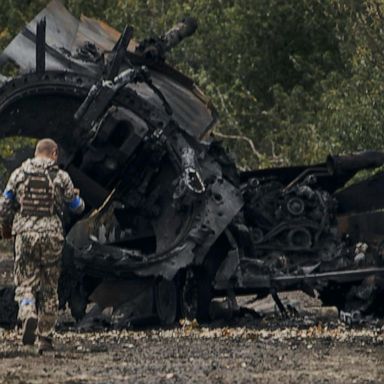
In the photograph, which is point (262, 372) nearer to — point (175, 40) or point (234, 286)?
point (234, 286)

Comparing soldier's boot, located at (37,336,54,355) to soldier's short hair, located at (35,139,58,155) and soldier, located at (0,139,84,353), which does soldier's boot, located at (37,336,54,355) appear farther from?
soldier's short hair, located at (35,139,58,155)

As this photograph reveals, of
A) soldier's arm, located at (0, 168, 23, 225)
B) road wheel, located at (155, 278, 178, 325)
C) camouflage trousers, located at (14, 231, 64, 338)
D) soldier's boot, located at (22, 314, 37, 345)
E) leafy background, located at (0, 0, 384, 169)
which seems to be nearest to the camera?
soldier's boot, located at (22, 314, 37, 345)

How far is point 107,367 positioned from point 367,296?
5.74 meters

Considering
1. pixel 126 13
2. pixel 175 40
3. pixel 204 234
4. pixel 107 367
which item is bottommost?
pixel 107 367

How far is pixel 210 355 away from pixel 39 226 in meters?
1.77

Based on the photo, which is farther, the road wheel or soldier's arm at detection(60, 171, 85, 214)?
the road wheel

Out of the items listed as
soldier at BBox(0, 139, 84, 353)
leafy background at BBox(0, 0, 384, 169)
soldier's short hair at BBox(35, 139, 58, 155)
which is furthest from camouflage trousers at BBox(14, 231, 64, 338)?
leafy background at BBox(0, 0, 384, 169)

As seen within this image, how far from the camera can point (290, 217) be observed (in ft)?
65.7

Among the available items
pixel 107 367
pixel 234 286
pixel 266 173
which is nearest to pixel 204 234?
pixel 234 286

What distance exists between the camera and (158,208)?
19422 millimetres

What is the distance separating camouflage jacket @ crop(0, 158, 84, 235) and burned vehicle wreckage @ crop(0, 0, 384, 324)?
3438mm

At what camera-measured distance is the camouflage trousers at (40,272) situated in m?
15.1

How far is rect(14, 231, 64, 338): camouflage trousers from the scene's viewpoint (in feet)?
49.4

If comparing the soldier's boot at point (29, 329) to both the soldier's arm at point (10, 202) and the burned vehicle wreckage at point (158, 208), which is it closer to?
the soldier's arm at point (10, 202)
